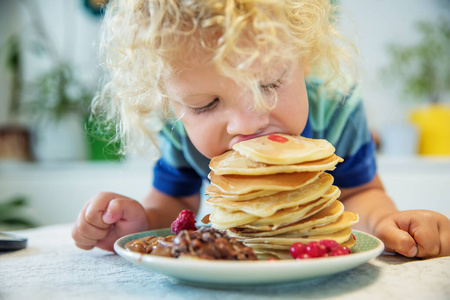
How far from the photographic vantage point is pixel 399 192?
2.32 meters

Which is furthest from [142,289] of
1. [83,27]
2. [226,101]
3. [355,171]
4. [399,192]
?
[83,27]

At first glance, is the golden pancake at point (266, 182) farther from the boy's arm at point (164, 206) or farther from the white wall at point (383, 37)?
the white wall at point (383, 37)

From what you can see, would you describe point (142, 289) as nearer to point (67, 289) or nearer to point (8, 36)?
point (67, 289)

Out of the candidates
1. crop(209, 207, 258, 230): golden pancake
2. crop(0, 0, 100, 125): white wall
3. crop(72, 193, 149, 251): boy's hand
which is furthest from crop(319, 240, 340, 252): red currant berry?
crop(0, 0, 100, 125): white wall

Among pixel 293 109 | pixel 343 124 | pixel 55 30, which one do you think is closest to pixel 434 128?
pixel 343 124

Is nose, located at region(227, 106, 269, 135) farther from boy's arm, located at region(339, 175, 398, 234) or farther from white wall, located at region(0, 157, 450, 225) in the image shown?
white wall, located at region(0, 157, 450, 225)

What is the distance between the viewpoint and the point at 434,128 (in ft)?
8.32

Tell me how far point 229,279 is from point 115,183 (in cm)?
221

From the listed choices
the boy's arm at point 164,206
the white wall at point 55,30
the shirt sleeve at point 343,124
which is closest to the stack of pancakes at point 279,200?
the boy's arm at point 164,206

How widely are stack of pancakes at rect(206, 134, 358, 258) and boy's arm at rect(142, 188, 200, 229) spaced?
17.0 inches

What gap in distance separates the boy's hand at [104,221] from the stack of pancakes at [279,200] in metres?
0.29

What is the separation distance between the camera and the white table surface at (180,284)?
1.80ft

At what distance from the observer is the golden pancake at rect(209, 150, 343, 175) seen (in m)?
0.67

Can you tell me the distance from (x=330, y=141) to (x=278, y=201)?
25.6 inches
